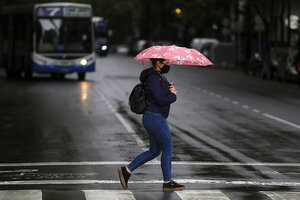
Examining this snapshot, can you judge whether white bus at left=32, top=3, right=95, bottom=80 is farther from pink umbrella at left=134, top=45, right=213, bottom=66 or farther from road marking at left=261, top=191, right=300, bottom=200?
road marking at left=261, top=191, right=300, bottom=200

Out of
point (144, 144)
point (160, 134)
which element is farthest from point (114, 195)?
point (144, 144)

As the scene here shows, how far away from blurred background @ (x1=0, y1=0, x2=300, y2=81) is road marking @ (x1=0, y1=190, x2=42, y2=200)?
3956mm

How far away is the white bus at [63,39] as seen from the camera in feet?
140

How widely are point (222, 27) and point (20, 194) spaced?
77.3m

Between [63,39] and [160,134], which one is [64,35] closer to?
[63,39]

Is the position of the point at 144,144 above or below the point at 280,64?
above

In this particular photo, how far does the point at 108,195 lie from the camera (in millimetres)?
10625

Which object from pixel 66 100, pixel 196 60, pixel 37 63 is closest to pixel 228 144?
pixel 196 60

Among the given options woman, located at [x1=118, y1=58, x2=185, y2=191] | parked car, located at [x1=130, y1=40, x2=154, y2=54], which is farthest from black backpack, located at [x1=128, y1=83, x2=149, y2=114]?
parked car, located at [x1=130, y1=40, x2=154, y2=54]

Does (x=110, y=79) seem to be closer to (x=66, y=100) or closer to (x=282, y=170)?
(x=66, y=100)

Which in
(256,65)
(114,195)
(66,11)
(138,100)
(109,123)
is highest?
(138,100)

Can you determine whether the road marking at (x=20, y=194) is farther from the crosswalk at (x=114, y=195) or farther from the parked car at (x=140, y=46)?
the parked car at (x=140, y=46)

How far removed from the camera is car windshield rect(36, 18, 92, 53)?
42.7 metres

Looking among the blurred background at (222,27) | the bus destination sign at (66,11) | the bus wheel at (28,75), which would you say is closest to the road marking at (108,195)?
the blurred background at (222,27)
